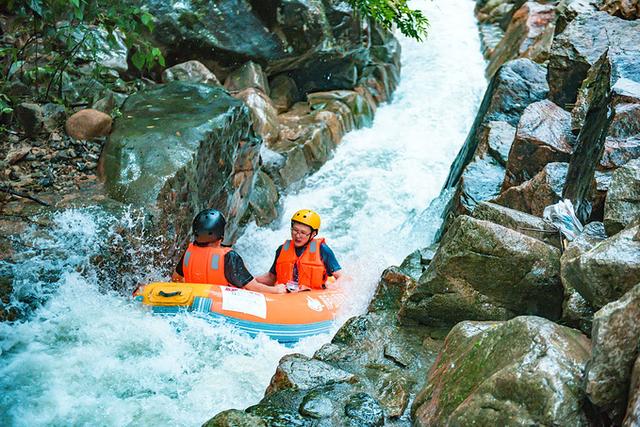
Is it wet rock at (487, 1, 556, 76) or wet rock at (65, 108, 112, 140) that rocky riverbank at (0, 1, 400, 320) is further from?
wet rock at (487, 1, 556, 76)

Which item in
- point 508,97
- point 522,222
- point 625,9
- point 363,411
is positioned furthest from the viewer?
point 625,9

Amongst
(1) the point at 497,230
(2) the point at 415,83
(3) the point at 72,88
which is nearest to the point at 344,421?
(1) the point at 497,230

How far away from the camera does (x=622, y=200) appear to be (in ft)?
11.3

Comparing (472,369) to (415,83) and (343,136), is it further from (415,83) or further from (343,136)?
(415,83)

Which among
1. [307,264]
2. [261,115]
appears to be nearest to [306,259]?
[307,264]

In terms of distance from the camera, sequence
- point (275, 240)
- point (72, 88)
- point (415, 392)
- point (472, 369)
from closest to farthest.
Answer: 1. point (472, 369)
2. point (415, 392)
3. point (72, 88)
4. point (275, 240)

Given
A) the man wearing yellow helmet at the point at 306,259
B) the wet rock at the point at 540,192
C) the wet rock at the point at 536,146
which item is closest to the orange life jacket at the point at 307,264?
the man wearing yellow helmet at the point at 306,259

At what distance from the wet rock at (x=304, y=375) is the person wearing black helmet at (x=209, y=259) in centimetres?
167

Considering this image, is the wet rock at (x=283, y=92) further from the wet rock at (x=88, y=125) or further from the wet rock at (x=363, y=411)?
the wet rock at (x=363, y=411)

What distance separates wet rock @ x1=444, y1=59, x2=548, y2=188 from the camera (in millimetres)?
7605

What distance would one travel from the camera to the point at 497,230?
370 cm

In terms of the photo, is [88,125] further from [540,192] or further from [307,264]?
[540,192]

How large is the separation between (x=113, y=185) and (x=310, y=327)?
2.40 m

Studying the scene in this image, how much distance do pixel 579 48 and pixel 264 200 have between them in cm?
450
